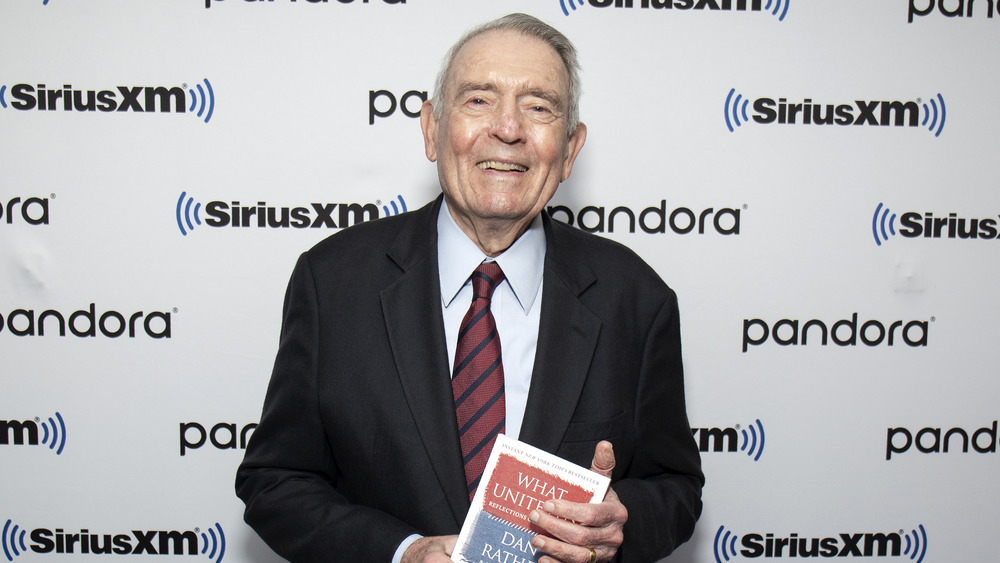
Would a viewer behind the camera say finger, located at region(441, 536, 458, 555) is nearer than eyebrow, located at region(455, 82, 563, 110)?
Yes

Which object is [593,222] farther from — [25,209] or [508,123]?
[25,209]

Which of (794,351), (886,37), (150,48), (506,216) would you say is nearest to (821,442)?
(794,351)

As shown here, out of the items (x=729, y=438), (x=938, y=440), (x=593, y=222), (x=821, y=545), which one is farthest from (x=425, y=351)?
Answer: (x=938, y=440)

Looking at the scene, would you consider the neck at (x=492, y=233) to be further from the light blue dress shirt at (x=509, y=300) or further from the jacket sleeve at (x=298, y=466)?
the jacket sleeve at (x=298, y=466)

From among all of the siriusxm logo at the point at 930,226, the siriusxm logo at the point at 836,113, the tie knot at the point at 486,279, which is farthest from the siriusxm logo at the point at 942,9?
the tie knot at the point at 486,279

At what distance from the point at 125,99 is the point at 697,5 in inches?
69.4

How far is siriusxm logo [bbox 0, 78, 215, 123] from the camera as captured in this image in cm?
211

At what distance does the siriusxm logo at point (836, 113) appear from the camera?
2.22m

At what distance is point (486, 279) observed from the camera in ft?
4.94

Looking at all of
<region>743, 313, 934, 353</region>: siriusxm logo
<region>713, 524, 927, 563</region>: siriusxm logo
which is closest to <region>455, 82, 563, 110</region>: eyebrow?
<region>743, 313, 934, 353</region>: siriusxm logo

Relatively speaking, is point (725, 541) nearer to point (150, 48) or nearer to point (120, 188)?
point (120, 188)

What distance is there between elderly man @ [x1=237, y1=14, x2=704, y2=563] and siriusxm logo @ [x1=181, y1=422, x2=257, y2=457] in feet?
2.38

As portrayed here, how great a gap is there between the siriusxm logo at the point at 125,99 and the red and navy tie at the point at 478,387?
1.20 m

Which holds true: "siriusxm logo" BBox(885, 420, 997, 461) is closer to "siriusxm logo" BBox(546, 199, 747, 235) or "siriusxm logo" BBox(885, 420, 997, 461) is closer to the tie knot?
"siriusxm logo" BBox(546, 199, 747, 235)
